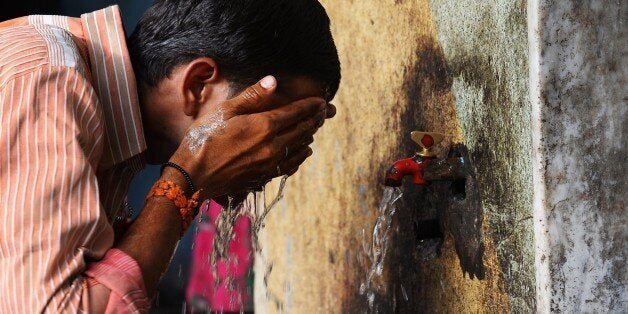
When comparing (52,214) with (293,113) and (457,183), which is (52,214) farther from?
(457,183)

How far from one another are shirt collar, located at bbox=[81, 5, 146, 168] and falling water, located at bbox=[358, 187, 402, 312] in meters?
0.92

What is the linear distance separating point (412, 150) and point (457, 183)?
297 mm

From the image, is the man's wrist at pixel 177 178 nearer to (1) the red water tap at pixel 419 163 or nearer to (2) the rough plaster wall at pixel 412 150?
(1) the red water tap at pixel 419 163

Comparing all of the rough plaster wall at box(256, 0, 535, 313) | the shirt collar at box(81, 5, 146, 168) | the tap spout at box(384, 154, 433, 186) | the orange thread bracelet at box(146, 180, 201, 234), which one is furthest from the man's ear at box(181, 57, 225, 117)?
the rough plaster wall at box(256, 0, 535, 313)

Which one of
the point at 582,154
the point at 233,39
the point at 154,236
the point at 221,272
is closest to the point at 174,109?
the point at 233,39

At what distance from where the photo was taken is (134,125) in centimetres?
211

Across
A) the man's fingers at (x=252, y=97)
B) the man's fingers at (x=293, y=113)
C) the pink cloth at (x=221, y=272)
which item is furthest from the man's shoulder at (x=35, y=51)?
the pink cloth at (x=221, y=272)

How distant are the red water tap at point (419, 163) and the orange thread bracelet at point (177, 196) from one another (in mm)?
605

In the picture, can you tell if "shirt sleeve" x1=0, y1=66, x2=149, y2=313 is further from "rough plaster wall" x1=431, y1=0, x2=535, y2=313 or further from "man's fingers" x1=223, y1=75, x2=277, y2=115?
"rough plaster wall" x1=431, y1=0, x2=535, y2=313

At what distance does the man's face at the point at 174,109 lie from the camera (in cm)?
213


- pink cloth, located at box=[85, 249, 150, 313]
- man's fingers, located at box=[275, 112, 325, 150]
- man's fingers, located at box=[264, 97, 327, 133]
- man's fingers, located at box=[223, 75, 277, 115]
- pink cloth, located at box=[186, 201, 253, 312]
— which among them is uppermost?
man's fingers, located at box=[223, 75, 277, 115]

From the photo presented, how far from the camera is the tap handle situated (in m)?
2.36

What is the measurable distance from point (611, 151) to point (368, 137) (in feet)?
4.23

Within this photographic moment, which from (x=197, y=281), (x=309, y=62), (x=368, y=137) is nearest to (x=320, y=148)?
(x=368, y=137)
